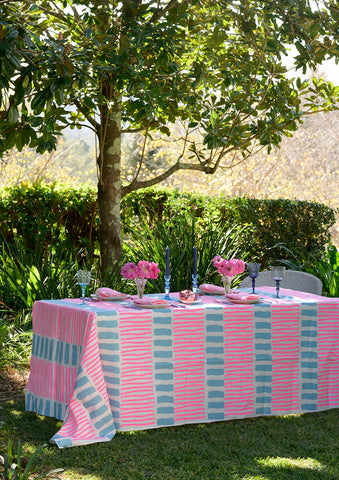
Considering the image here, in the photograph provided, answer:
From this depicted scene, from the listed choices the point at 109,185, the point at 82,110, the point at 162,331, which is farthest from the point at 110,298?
the point at 82,110

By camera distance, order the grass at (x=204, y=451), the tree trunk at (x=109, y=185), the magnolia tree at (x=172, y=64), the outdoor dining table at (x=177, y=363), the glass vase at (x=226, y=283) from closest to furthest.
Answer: the grass at (x=204, y=451)
the outdoor dining table at (x=177, y=363)
the glass vase at (x=226, y=283)
the magnolia tree at (x=172, y=64)
the tree trunk at (x=109, y=185)

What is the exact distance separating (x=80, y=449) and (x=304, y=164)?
14056 millimetres

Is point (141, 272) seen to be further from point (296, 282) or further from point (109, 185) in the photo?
point (109, 185)

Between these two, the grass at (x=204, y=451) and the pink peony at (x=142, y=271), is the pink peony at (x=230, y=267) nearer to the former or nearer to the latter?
the pink peony at (x=142, y=271)

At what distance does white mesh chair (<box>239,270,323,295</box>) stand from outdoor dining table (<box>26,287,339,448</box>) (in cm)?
65

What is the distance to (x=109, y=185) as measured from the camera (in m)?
6.47

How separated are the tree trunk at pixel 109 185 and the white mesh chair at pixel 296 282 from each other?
62.8 inches

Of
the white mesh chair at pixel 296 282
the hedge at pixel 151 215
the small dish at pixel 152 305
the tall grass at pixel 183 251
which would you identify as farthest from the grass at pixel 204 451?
the hedge at pixel 151 215

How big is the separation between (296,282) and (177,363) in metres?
1.74

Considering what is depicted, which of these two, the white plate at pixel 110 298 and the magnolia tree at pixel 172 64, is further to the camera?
the magnolia tree at pixel 172 64

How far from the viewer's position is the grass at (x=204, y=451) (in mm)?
3291

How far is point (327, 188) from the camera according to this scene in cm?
1681

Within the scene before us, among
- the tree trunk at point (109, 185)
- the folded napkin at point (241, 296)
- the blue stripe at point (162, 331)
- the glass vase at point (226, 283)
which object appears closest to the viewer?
the blue stripe at point (162, 331)

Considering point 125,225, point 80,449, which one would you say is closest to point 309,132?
point 125,225
